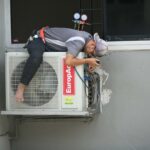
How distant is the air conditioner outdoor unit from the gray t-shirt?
94 mm

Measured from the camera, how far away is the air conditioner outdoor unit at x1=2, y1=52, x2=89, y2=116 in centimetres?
446

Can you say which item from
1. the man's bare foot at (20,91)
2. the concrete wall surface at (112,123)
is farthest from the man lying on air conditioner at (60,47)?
the concrete wall surface at (112,123)

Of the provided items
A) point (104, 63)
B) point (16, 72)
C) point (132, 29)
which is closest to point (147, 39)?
point (132, 29)

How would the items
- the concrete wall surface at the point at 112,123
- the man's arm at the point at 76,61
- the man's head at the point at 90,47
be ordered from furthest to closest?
the concrete wall surface at the point at 112,123, the man's head at the point at 90,47, the man's arm at the point at 76,61

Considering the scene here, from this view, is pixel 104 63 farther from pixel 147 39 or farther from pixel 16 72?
pixel 16 72

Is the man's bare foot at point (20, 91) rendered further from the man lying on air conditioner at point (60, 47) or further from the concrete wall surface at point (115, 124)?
the concrete wall surface at point (115, 124)

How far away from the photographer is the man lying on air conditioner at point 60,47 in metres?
4.39

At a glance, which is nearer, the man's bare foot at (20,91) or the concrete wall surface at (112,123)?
the man's bare foot at (20,91)

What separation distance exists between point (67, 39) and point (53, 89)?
1.76 feet

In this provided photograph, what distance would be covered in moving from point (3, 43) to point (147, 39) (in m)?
1.67

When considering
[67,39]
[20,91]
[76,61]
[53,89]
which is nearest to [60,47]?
[67,39]

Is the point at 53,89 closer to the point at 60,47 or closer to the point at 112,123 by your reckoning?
the point at 60,47

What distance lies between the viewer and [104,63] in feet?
16.5

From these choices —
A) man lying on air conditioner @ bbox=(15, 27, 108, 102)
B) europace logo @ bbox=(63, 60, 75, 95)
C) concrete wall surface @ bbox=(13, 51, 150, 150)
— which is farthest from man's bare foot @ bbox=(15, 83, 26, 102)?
concrete wall surface @ bbox=(13, 51, 150, 150)
